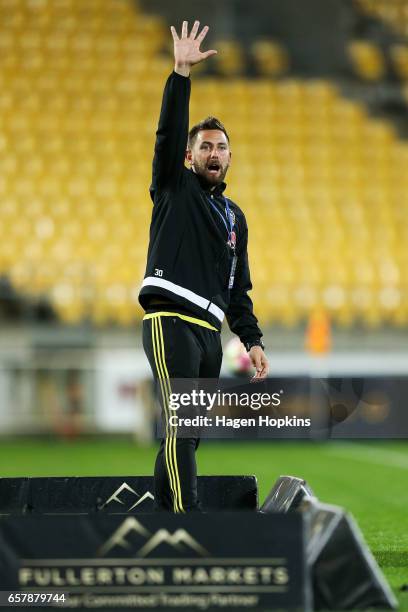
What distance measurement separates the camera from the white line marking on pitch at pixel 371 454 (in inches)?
471

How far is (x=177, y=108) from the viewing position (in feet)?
13.3

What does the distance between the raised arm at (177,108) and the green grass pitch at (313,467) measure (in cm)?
171

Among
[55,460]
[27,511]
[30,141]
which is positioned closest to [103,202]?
[30,141]

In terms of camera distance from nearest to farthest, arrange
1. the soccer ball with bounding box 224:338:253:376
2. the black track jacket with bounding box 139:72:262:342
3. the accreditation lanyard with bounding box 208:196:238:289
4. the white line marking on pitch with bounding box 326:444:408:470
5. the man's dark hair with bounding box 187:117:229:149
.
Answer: the black track jacket with bounding box 139:72:262:342 < the man's dark hair with bounding box 187:117:229:149 < the accreditation lanyard with bounding box 208:196:238:289 < the soccer ball with bounding box 224:338:253:376 < the white line marking on pitch with bounding box 326:444:408:470

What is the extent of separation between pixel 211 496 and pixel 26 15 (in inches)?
575

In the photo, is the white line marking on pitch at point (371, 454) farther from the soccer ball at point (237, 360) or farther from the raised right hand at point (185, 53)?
the raised right hand at point (185, 53)

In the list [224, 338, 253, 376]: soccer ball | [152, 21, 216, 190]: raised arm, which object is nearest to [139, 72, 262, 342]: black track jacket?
[152, 21, 216, 190]: raised arm

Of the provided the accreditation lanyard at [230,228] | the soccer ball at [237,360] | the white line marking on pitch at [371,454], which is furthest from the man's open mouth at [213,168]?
the white line marking on pitch at [371,454]

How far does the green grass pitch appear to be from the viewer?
593 centimetres

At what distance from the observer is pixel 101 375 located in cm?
1602

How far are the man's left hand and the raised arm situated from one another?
0.78m

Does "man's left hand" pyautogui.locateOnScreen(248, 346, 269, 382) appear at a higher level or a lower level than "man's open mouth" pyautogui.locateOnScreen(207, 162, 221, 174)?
lower

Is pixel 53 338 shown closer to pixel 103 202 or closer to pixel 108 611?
pixel 103 202

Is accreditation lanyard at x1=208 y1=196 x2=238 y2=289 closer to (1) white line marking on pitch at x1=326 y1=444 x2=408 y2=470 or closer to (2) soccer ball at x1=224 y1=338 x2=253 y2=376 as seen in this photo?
(2) soccer ball at x1=224 y1=338 x2=253 y2=376
